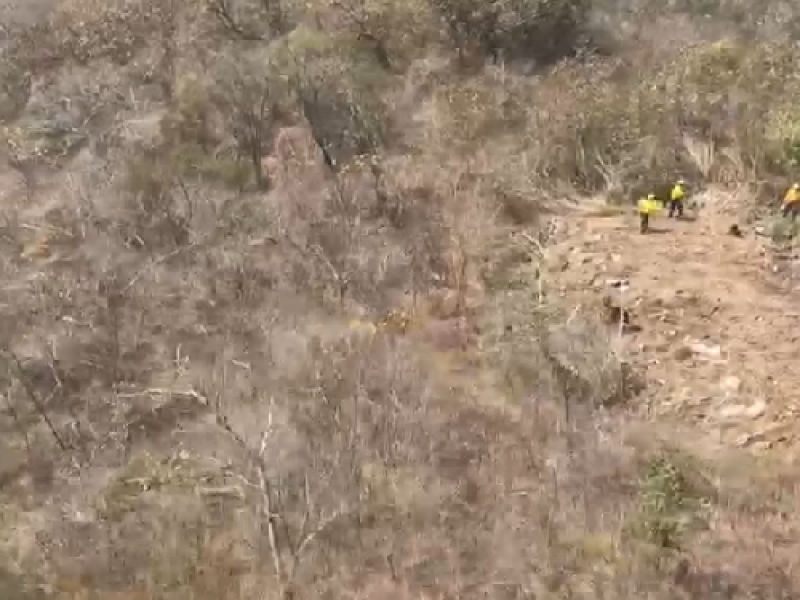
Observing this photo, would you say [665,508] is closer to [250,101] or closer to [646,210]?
[646,210]

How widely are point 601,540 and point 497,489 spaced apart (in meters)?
1.16

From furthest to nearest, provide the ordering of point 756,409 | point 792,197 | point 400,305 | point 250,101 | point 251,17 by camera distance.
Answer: point 251,17 < point 250,101 < point 400,305 < point 792,197 < point 756,409

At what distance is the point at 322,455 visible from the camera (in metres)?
9.84

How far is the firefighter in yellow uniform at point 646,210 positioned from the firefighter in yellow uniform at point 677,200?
0.63ft

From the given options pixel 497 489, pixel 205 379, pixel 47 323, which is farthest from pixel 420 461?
pixel 47 323

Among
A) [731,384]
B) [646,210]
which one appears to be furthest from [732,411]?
[646,210]

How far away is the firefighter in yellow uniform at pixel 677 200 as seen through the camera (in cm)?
1304

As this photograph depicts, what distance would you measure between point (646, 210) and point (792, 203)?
66.7 inches

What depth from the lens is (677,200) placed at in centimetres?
1317

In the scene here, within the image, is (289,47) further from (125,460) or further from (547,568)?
(547,568)

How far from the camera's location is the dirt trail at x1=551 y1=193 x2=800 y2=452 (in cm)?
1023

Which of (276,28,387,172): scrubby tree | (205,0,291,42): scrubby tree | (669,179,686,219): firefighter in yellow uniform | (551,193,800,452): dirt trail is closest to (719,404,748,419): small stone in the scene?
(551,193,800,452): dirt trail

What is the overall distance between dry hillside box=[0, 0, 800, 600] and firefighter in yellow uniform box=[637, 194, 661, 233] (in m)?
0.21

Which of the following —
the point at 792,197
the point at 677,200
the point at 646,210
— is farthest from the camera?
the point at 677,200
